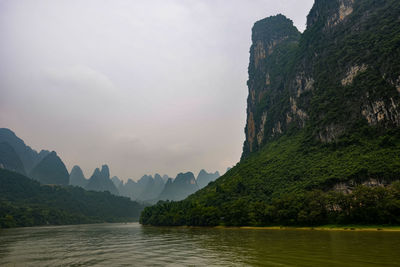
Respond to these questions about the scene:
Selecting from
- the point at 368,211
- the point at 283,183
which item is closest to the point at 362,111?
the point at 283,183

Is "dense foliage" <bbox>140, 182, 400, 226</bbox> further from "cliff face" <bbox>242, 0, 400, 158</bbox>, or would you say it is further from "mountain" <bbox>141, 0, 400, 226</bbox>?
"cliff face" <bbox>242, 0, 400, 158</bbox>

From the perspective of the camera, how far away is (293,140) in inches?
5325

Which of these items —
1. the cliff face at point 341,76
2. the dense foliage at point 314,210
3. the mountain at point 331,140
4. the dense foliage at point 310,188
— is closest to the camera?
the dense foliage at point 314,210

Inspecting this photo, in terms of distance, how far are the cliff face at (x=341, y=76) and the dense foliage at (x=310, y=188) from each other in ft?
28.2

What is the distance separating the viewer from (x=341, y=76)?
120m

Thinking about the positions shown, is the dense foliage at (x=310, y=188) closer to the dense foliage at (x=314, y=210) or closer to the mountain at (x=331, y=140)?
the dense foliage at (x=314, y=210)

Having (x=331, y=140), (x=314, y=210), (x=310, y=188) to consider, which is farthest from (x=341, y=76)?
(x=314, y=210)

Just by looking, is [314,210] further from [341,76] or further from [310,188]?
[341,76]

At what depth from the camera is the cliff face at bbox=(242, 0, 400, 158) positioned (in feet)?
315

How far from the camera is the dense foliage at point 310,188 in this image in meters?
65.8

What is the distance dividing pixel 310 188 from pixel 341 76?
63.0 meters

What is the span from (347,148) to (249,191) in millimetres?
41958

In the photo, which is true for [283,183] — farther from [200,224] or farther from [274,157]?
[200,224]

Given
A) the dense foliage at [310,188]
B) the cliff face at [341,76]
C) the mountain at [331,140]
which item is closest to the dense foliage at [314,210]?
the dense foliage at [310,188]
